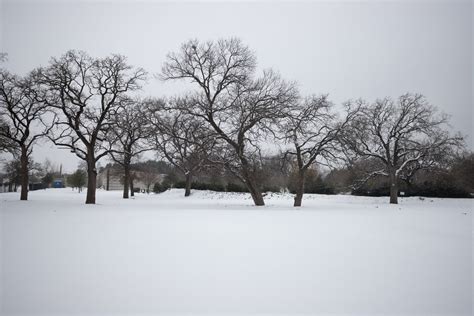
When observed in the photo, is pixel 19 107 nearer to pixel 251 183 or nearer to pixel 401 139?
pixel 251 183

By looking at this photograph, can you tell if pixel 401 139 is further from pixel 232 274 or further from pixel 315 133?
pixel 232 274

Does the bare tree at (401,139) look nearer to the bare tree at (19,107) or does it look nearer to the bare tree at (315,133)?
the bare tree at (315,133)

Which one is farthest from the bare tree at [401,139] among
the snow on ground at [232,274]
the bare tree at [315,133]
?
the snow on ground at [232,274]

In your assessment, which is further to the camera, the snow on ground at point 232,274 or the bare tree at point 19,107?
the bare tree at point 19,107

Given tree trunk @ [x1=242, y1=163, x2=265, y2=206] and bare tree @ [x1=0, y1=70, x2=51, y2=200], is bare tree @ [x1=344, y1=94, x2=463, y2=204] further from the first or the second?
bare tree @ [x1=0, y1=70, x2=51, y2=200]

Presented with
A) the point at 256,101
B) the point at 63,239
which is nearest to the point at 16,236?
the point at 63,239

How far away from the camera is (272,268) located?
5.08 meters

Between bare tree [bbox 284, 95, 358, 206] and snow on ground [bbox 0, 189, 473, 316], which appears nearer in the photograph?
snow on ground [bbox 0, 189, 473, 316]

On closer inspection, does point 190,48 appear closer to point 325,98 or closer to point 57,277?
point 325,98

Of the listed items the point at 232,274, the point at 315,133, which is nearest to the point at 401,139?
the point at 315,133

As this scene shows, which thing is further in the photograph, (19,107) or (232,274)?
(19,107)

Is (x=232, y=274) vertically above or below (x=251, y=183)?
below

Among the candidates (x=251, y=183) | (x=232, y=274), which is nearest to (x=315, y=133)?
(x=251, y=183)

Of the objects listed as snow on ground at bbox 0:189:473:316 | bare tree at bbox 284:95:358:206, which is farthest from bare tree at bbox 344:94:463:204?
snow on ground at bbox 0:189:473:316
